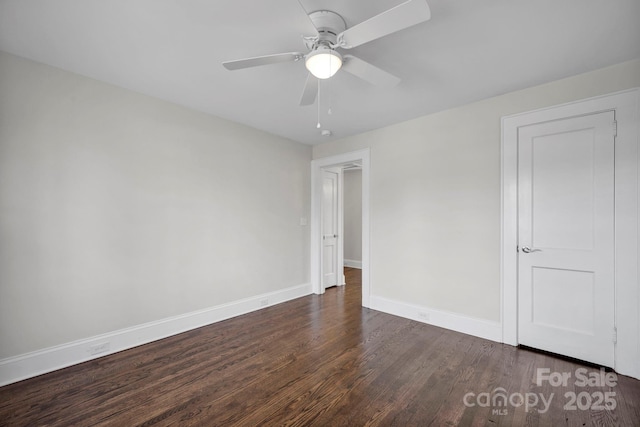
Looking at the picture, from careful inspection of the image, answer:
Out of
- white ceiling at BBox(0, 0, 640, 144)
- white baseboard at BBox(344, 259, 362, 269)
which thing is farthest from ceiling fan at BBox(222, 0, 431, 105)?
white baseboard at BBox(344, 259, 362, 269)

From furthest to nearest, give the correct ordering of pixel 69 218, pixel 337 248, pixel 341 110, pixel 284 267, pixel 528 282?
pixel 337 248 → pixel 284 267 → pixel 341 110 → pixel 528 282 → pixel 69 218

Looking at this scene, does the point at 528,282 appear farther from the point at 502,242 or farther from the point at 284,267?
the point at 284,267

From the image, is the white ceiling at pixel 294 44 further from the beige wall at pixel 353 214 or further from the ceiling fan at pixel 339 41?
the beige wall at pixel 353 214

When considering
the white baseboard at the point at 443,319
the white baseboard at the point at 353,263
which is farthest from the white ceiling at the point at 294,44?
the white baseboard at the point at 353,263

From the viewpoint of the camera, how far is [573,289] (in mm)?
2400

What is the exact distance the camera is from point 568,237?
242cm

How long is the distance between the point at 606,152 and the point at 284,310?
375cm

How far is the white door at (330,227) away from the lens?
193 inches

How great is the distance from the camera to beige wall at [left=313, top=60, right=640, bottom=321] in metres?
2.69

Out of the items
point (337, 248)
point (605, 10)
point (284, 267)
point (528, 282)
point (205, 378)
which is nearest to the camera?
point (605, 10)

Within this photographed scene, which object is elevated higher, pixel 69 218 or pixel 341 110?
pixel 341 110

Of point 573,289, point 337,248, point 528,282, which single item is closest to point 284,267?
point 337,248

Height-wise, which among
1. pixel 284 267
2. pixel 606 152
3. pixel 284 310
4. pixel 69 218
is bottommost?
pixel 284 310

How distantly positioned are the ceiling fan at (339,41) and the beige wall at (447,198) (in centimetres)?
158
